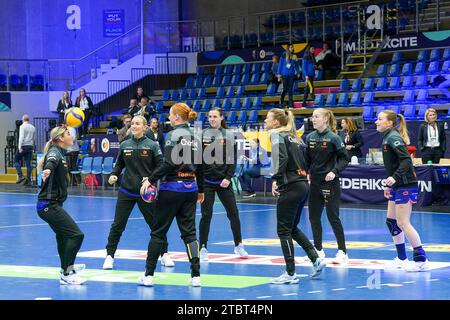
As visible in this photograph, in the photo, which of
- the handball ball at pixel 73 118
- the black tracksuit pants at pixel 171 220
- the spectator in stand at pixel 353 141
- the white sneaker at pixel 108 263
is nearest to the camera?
the black tracksuit pants at pixel 171 220

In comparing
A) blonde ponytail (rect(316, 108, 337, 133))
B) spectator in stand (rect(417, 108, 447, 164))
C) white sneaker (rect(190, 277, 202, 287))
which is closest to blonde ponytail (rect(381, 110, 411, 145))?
blonde ponytail (rect(316, 108, 337, 133))

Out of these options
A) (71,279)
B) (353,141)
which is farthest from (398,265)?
(353,141)

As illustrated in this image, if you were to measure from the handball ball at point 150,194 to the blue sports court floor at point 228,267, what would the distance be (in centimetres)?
98

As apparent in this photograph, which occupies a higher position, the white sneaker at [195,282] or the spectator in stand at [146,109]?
the spectator in stand at [146,109]

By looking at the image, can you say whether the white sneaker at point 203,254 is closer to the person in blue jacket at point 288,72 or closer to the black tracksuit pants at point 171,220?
the black tracksuit pants at point 171,220

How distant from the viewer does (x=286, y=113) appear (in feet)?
38.9

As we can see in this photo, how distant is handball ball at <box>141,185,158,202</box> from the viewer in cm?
1136

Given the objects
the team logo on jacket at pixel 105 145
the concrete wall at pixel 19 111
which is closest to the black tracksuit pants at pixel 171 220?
the team logo on jacket at pixel 105 145

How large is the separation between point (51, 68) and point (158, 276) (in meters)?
27.4

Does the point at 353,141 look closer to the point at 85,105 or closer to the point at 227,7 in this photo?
the point at 85,105

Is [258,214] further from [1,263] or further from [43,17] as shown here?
[43,17]

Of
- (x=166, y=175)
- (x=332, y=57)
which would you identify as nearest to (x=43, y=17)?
(x=332, y=57)

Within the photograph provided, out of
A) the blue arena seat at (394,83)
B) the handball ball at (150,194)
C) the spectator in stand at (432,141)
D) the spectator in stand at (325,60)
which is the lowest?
the handball ball at (150,194)

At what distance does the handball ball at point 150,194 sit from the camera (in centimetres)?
1136
